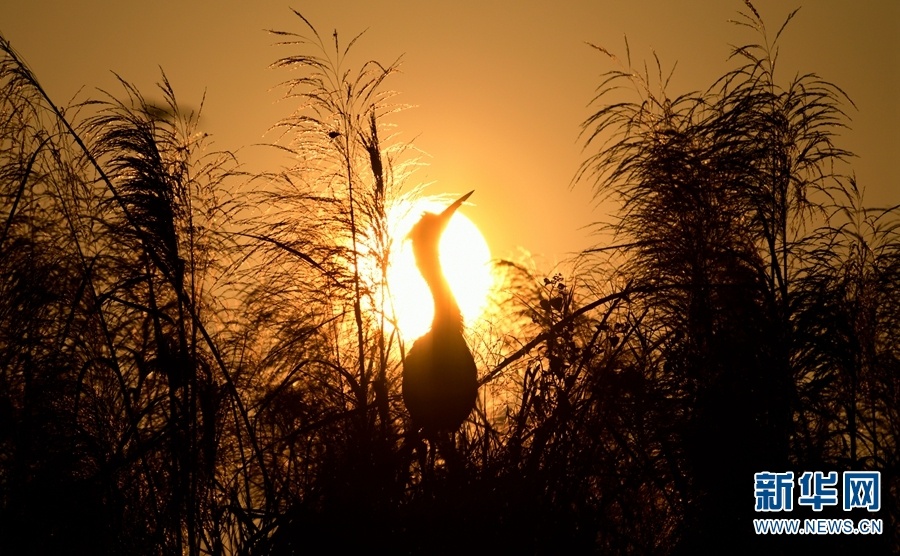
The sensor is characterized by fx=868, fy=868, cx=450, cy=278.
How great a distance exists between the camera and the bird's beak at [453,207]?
4586 millimetres

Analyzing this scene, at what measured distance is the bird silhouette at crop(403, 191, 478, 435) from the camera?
146 inches

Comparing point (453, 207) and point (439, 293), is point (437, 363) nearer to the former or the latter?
point (439, 293)

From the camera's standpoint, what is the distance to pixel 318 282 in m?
4.57

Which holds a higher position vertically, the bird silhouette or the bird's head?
the bird's head

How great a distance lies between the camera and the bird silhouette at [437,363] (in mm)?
3719

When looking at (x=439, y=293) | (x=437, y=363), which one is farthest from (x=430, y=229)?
(x=437, y=363)

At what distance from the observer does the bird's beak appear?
4.59m

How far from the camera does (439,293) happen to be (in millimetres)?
4383

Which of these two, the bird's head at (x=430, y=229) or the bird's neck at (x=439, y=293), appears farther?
the bird's head at (x=430, y=229)

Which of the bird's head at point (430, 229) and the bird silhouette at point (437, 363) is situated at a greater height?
the bird's head at point (430, 229)

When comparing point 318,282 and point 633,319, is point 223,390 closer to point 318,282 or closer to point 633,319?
point 318,282

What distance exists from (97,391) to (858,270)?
12.5ft

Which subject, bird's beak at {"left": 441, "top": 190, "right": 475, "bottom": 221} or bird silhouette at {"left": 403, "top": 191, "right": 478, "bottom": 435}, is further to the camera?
bird's beak at {"left": 441, "top": 190, "right": 475, "bottom": 221}

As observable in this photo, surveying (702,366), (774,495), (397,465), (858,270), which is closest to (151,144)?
(397,465)
